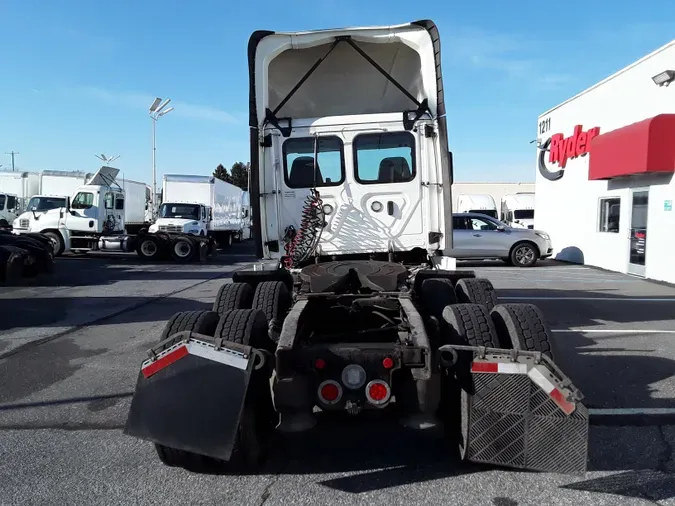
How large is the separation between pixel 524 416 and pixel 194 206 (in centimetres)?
2324

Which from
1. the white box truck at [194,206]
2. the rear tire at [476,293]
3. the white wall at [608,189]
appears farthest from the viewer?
the white box truck at [194,206]

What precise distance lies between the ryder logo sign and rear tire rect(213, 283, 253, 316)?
15828 millimetres

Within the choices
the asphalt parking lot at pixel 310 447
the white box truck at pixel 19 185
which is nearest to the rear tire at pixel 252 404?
the asphalt parking lot at pixel 310 447

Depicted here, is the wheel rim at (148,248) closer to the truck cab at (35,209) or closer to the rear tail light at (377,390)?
the truck cab at (35,209)

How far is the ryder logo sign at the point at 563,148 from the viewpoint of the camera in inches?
764

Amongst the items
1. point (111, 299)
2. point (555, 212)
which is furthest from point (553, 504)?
point (555, 212)

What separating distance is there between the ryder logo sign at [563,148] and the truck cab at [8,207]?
69.7 feet

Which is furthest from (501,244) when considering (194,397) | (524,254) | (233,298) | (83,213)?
(194,397)

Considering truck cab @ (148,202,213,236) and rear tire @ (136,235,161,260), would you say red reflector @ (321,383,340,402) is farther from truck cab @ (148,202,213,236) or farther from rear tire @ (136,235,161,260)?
truck cab @ (148,202,213,236)

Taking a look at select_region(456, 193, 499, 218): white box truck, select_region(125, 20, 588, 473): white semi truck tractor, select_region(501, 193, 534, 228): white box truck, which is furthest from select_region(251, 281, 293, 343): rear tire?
select_region(456, 193, 499, 218): white box truck

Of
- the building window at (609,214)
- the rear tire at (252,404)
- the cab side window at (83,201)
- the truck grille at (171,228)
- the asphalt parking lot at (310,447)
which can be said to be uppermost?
the cab side window at (83,201)

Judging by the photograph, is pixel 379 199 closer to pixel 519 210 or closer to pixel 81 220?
pixel 81 220

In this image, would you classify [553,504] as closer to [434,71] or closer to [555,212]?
[434,71]

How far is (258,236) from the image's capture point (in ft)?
25.3
